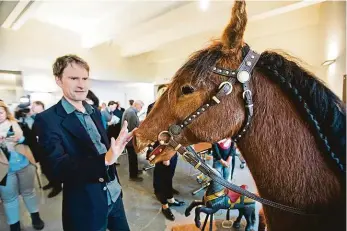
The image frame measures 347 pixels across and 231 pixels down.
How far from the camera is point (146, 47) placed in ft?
3.84

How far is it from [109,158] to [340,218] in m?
0.60

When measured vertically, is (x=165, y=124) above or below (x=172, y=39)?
below

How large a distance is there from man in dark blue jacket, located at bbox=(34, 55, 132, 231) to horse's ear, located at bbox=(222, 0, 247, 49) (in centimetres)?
38

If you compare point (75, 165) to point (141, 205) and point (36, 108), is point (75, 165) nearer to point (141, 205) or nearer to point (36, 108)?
point (36, 108)

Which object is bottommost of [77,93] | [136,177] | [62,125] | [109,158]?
[136,177]

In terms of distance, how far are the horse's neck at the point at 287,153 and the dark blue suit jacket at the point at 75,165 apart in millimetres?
486

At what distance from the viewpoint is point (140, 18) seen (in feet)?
3.82

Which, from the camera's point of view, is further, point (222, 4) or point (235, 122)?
point (222, 4)

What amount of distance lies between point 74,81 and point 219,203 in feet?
3.66

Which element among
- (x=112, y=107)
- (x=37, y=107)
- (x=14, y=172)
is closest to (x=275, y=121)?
(x=112, y=107)

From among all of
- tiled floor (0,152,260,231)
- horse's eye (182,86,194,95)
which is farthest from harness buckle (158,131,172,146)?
tiled floor (0,152,260,231)

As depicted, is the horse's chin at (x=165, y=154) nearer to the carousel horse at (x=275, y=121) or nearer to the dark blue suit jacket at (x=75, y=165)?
the carousel horse at (x=275, y=121)

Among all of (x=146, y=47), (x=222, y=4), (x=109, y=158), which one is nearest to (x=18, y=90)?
(x=109, y=158)

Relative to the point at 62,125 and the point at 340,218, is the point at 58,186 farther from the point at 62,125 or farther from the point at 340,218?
the point at 340,218
